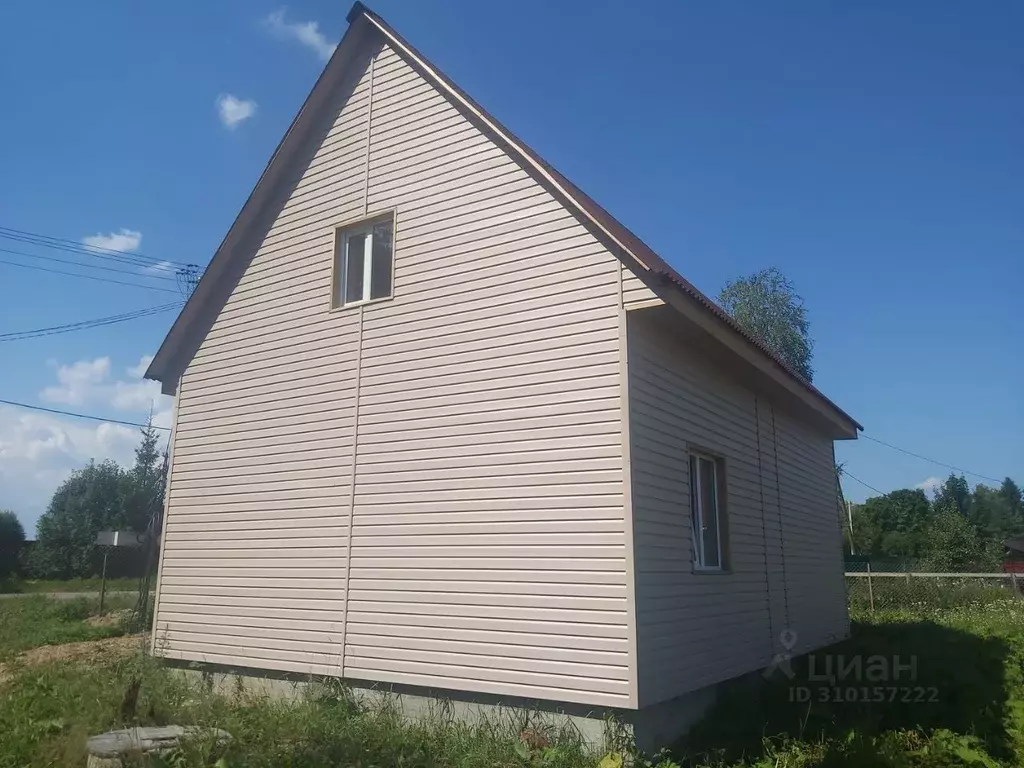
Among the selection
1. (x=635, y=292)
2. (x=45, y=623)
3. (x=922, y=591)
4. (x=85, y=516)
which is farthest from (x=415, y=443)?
(x=85, y=516)

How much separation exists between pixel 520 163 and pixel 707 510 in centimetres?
456

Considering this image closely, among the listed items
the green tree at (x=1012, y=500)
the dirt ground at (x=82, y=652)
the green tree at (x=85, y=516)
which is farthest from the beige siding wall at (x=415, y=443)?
the green tree at (x=1012, y=500)

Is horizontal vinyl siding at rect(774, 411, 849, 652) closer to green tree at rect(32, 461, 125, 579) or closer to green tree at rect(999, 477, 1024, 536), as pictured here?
green tree at rect(32, 461, 125, 579)

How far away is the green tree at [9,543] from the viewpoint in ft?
143

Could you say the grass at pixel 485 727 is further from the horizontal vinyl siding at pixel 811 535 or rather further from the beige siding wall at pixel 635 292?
the beige siding wall at pixel 635 292

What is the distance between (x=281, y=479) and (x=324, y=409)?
1067 mm

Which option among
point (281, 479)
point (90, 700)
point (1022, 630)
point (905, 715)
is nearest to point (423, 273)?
point (281, 479)

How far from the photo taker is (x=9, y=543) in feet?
144

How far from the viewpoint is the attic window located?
9641 millimetres

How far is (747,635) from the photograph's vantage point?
9734mm

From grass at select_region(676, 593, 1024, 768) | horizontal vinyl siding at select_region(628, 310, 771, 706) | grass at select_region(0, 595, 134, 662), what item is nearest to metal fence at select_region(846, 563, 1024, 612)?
grass at select_region(676, 593, 1024, 768)

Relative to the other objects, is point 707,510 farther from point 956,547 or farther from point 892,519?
point 892,519

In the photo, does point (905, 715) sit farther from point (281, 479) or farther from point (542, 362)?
point (281, 479)

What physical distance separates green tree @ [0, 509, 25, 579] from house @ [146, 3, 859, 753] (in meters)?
40.8
